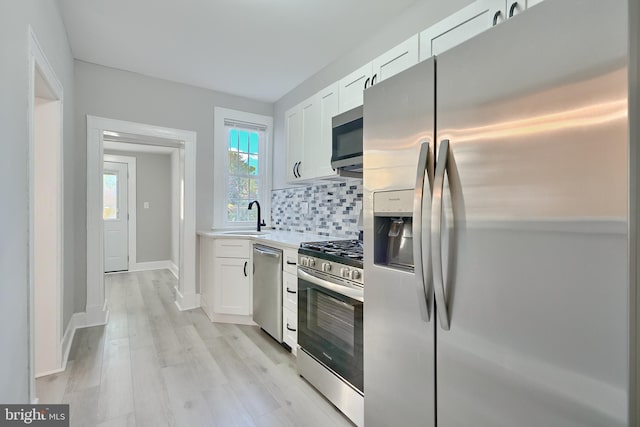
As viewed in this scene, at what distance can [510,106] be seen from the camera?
873mm

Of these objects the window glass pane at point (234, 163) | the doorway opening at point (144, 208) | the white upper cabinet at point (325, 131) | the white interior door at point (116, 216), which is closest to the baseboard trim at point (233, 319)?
the white upper cabinet at point (325, 131)

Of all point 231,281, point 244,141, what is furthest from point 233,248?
point 244,141

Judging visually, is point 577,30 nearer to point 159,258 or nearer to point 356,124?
point 356,124

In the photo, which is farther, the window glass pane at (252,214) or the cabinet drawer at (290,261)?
the window glass pane at (252,214)

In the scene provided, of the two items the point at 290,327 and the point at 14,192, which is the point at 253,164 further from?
the point at 14,192

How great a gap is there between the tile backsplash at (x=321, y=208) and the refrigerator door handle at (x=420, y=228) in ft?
4.83

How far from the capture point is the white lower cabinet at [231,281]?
296cm

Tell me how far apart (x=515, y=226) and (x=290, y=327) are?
1886mm

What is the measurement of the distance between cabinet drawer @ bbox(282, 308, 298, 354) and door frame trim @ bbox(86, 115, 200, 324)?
1.59m

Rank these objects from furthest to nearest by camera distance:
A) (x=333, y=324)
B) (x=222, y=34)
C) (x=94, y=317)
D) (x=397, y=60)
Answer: (x=94, y=317) < (x=222, y=34) < (x=397, y=60) < (x=333, y=324)

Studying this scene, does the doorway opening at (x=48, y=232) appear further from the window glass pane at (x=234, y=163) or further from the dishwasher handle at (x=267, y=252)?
the window glass pane at (x=234, y=163)

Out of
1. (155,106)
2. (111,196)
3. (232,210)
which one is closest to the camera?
(155,106)

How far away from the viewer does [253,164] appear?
3943mm

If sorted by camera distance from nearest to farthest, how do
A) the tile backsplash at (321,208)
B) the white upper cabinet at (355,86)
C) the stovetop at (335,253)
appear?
1. the stovetop at (335,253)
2. the white upper cabinet at (355,86)
3. the tile backsplash at (321,208)
